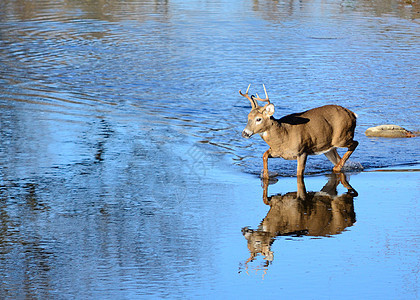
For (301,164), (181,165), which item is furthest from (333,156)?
(181,165)

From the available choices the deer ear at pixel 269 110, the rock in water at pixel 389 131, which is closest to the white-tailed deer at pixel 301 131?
the deer ear at pixel 269 110

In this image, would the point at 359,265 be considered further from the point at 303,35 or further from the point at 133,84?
the point at 303,35

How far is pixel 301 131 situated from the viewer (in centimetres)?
1173

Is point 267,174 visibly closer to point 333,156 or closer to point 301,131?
point 301,131

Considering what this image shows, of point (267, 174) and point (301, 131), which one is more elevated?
point (301, 131)

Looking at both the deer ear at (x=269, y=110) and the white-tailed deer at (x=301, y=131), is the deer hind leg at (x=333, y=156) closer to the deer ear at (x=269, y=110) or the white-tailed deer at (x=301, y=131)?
the white-tailed deer at (x=301, y=131)

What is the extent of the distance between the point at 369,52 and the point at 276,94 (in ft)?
24.3

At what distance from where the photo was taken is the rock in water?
14.3m

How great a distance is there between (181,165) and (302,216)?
2896mm

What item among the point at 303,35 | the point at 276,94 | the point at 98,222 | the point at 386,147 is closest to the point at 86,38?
the point at 303,35

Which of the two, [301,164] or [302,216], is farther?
[301,164]

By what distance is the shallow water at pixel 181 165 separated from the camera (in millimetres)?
7941

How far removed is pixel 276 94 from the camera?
18.2 metres

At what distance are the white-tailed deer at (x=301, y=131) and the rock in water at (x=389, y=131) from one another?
2.15 m
